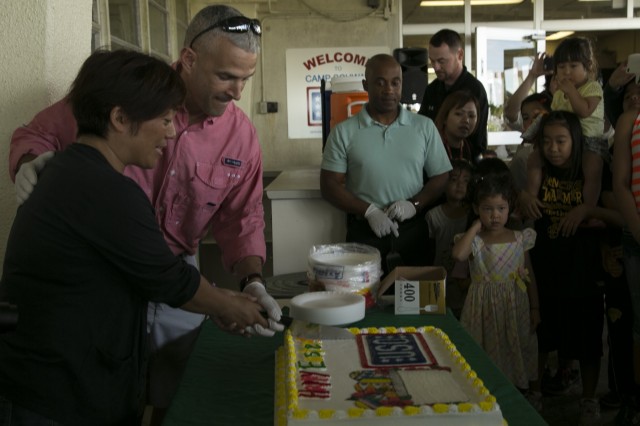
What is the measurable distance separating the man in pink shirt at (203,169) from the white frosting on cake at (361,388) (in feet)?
1.14

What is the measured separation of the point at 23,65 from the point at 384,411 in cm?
152

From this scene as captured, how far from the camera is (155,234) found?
1397 mm

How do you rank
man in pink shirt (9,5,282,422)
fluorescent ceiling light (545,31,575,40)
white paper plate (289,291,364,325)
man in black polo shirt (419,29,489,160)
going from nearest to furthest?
white paper plate (289,291,364,325) < man in pink shirt (9,5,282,422) < man in black polo shirt (419,29,489,160) < fluorescent ceiling light (545,31,575,40)

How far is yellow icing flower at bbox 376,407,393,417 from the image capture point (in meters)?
1.20

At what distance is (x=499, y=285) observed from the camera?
2766mm

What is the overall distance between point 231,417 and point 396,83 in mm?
1993

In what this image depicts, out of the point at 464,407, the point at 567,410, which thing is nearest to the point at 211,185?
the point at 464,407

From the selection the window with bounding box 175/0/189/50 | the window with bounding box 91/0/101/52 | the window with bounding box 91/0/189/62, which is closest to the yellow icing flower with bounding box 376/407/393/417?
the window with bounding box 91/0/189/62

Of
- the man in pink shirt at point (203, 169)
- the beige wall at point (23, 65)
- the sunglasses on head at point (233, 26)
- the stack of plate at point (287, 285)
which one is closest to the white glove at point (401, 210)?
the stack of plate at point (287, 285)

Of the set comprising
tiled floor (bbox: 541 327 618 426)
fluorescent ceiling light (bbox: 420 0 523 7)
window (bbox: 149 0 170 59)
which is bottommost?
tiled floor (bbox: 541 327 618 426)

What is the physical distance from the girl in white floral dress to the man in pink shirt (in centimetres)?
103

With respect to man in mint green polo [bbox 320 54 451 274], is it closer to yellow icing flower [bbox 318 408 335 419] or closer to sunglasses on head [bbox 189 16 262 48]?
sunglasses on head [bbox 189 16 262 48]

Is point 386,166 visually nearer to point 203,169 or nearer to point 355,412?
point 203,169

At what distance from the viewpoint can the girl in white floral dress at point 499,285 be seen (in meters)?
2.76
